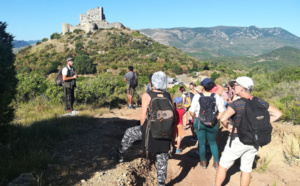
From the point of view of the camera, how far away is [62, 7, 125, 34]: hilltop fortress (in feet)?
279

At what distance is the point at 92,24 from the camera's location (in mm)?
84938

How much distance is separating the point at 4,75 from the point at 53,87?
488 cm

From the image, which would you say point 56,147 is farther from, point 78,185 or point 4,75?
point 4,75

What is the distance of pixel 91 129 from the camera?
16.1 ft

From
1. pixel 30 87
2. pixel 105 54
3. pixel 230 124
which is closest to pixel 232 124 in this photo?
pixel 230 124

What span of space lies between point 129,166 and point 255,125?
204cm

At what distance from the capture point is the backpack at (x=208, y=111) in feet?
10.8

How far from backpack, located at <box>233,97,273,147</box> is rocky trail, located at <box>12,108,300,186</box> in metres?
1.32

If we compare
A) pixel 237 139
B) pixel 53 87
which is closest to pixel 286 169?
pixel 237 139

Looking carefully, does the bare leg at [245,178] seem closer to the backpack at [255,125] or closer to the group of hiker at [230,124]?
the group of hiker at [230,124]

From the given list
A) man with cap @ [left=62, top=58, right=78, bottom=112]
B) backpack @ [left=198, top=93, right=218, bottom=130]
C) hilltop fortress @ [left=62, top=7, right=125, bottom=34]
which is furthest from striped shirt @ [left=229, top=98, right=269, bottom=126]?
hilltop fortress @ [left=62, top=7, right=125, bottom=34]

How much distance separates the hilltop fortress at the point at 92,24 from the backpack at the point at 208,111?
8896 centimetres

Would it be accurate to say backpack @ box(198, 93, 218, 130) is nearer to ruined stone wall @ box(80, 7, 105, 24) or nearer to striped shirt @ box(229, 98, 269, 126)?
striped shirt @ box(229, 98, 269, 126)

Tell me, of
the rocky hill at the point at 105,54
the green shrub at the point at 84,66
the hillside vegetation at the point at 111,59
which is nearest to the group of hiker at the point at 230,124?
the hillside vegetation at the point at 111,59
